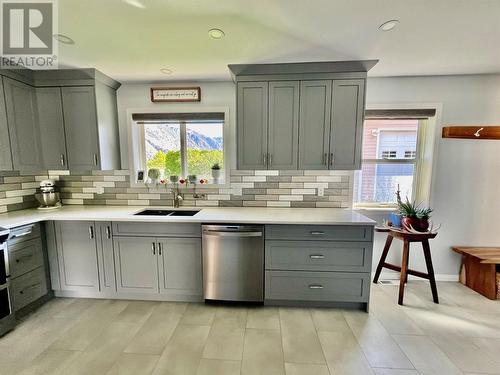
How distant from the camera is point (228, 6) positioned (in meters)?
1.49

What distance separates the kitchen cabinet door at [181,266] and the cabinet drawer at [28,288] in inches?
48.4

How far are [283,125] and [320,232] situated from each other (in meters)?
1.17

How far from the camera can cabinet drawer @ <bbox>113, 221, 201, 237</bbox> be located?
7.50 feet

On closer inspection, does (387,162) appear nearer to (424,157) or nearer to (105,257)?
(424,157)

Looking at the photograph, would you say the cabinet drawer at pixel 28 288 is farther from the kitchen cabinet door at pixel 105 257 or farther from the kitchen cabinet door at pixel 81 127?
the kitchen cabinet door at pixel 81 127

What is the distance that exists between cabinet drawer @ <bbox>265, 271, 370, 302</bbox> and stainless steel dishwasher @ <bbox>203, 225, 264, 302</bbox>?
15 centimetres

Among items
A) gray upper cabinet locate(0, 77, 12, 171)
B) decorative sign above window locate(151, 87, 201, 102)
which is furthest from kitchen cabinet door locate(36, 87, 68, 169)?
decorative sign above window locate(151, 87, 201, 102)

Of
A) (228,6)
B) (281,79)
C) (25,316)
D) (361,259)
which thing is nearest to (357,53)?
(281,79)

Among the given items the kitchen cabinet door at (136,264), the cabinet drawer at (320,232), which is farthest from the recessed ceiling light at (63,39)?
the cabinet drawer at (320,232)

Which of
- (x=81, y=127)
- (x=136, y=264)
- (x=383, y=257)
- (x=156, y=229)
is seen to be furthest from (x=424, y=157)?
(x=81, y=127)

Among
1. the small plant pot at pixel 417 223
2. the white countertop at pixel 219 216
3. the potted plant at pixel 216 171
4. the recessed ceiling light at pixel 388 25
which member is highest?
the recessed ceiling light at pixel 388 25

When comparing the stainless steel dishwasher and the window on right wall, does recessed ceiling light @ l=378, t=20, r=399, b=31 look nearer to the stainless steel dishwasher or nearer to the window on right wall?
the window on right wall

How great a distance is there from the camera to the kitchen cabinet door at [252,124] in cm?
236

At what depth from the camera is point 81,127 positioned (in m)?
2.51
